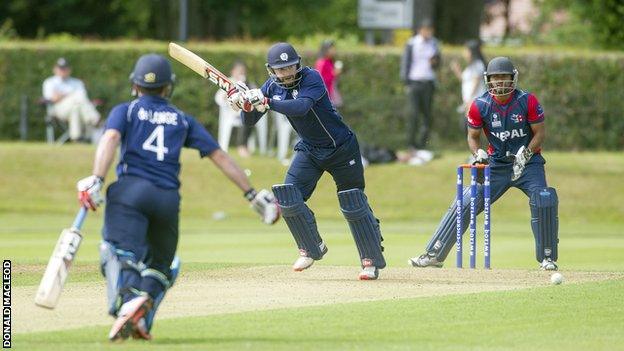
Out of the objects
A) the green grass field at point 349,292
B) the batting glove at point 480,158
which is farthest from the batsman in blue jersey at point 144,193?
the batting glove at point 480,158

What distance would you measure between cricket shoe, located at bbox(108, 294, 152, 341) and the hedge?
18.1 meters

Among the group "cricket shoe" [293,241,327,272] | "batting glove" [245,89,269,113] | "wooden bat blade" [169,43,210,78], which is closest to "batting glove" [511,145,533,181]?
"cricket shoe" [293,241,327,272]

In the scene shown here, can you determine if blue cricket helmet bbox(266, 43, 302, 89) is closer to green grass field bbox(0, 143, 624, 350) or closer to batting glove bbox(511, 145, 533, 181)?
green grass field bbox(0, 143, 624, 350)

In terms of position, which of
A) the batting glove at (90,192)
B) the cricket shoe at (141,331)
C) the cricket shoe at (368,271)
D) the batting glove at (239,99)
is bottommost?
the cricket shoe at (368,271)

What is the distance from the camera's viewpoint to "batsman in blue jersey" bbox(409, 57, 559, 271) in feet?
41.1

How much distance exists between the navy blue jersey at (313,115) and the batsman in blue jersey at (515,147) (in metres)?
1.32

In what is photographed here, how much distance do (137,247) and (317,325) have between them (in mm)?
1388

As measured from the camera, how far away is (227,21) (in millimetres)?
41531

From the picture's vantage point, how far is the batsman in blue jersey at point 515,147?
494 inches

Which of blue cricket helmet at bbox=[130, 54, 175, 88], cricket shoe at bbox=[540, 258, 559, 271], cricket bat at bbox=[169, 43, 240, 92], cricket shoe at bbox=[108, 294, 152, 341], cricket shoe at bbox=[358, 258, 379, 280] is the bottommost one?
cricket shoe at bbox=[540, 258, 559, 271]

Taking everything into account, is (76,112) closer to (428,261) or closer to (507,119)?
(428,261)

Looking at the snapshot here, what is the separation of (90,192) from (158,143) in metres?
0.51

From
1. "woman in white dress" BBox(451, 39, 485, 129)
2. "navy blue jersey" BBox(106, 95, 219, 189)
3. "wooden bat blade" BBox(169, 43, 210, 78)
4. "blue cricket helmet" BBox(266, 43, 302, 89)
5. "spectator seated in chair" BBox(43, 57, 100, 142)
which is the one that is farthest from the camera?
"spectator seated in chair" BBox(43, 57, 100, 142)

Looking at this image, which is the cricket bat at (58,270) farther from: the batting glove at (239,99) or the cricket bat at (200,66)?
the cricket bat at (200,66)
